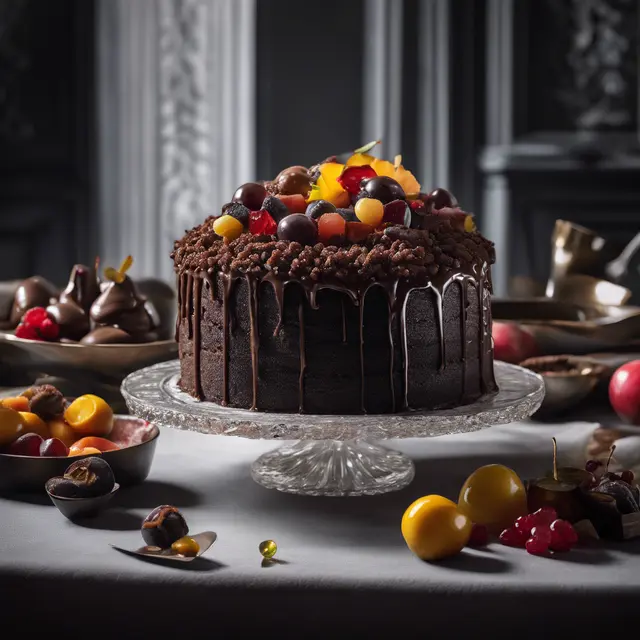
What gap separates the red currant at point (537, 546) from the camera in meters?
1.23

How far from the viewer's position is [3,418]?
4.82 ft

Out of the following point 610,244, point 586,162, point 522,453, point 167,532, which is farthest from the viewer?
point 586,162

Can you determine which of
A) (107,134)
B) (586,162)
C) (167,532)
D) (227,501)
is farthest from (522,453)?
(107,134)

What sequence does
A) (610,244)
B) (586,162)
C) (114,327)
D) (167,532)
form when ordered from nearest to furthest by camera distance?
(167,532) < (114,327) < (610,244) < (586,162)

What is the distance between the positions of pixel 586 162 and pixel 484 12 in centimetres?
88

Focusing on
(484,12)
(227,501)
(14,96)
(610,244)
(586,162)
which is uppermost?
(484,12)

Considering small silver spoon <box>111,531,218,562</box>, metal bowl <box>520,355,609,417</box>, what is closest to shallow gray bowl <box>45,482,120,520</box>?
small silver spoon <box>111,531,218,562</box>

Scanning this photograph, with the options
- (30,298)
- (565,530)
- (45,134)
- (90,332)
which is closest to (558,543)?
(565,530)

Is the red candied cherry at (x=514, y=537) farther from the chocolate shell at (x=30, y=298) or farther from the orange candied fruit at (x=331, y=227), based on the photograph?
the chocolate shell at (x=30, y=298)

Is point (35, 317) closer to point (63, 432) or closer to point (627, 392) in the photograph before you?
point (63, 432)

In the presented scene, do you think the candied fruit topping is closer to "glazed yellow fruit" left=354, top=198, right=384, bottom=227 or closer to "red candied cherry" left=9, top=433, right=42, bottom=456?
"glazed yellow fruit" left=354, top=198, right=384, bottom=227

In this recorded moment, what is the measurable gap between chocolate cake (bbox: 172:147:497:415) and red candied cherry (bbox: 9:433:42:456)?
10.9 inches

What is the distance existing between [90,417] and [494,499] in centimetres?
65

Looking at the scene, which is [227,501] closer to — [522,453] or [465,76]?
[522,453]
